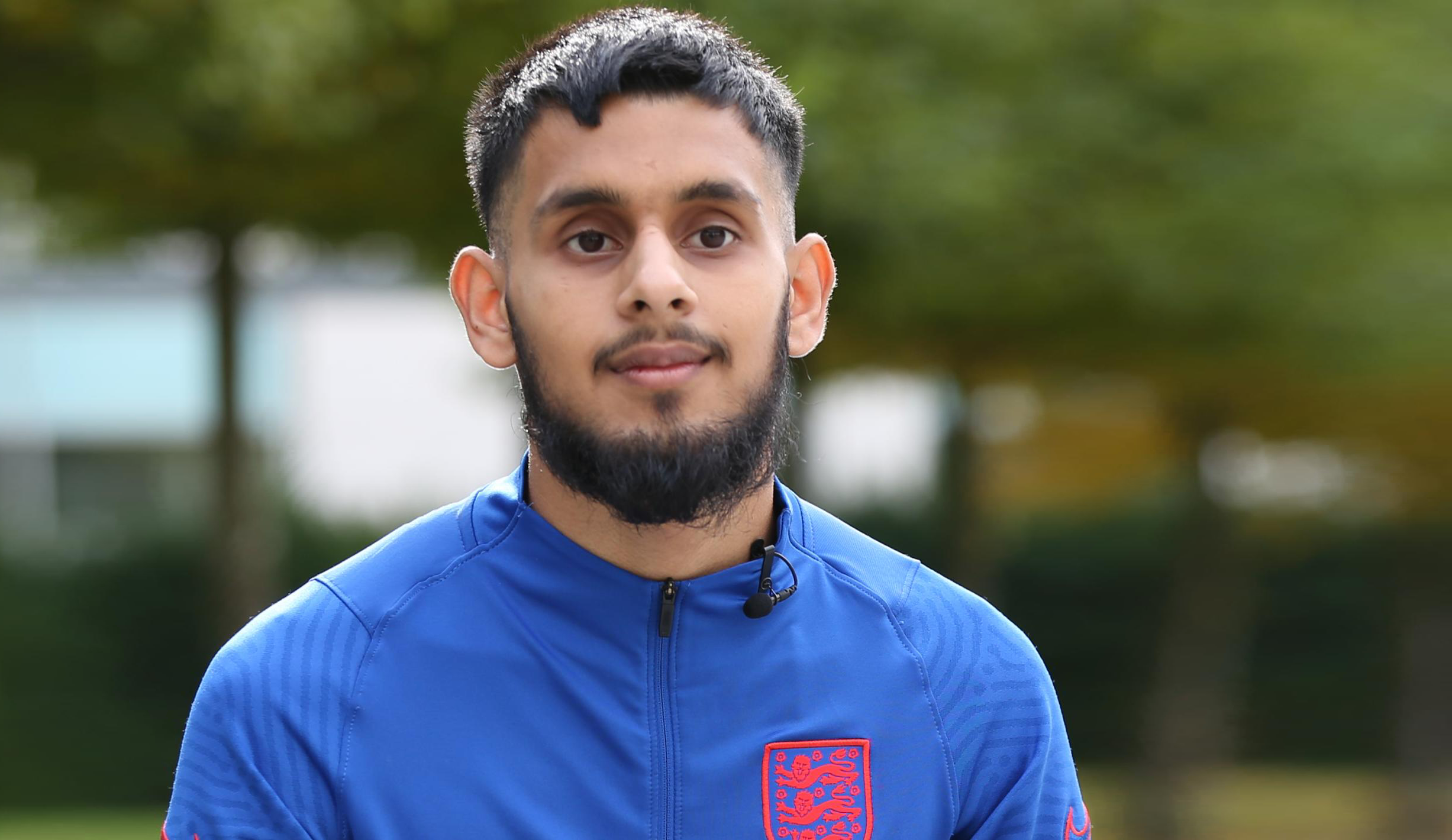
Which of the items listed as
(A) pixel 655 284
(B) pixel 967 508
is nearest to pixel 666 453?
(A) pixel 655 284

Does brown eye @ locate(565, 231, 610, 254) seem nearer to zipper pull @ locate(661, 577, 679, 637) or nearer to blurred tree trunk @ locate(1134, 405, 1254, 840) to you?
zipper pull @ locate(661, 577, 679, 637)

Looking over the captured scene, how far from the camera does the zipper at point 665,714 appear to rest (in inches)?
85.4

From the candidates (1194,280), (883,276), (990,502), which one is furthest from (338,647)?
(990,502)

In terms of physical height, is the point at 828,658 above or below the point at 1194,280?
below

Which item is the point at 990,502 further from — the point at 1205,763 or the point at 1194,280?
the point at 1194,280

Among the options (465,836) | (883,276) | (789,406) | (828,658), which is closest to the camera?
(465,836)

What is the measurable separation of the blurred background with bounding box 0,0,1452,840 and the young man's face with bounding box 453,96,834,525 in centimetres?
215

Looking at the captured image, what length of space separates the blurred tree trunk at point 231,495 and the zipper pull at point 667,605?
343 inches

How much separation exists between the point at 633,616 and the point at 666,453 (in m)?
0.23

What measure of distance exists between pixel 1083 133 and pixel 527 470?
7.71 m

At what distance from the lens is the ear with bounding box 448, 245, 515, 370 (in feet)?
7.69

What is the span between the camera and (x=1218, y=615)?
13.9 metres

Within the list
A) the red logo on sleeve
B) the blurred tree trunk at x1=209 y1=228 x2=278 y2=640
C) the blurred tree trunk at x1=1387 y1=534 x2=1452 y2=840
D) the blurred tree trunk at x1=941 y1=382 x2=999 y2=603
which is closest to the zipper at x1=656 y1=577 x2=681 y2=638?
the red logo on sleeve

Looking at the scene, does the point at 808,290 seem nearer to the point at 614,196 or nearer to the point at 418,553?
the point at 614,196
